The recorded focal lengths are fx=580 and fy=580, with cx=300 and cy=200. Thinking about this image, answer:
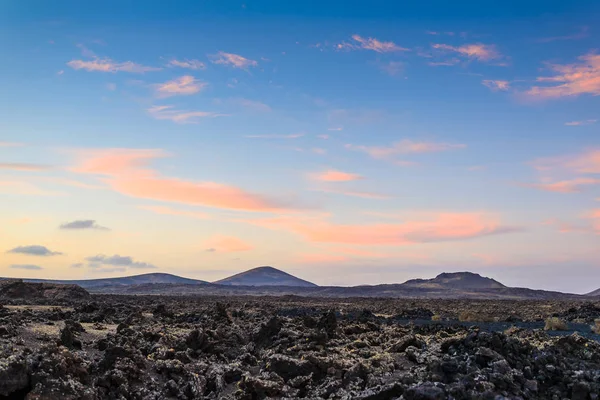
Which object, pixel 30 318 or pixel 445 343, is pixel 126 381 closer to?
pixel 445 343

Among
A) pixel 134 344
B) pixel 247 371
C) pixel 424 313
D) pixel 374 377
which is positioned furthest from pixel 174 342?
pixel 424 313

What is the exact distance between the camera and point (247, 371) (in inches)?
650

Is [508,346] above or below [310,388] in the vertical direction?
above

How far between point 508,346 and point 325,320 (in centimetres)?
893

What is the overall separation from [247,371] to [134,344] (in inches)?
181

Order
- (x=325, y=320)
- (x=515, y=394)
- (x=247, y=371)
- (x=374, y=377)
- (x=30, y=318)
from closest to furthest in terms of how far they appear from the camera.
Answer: (x=515, y=394) → (x=374, y=377) → (x=247, y=371) → (x=325, y=320) → (x=30, y=318)

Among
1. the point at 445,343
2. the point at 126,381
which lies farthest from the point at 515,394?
the point at 126,381

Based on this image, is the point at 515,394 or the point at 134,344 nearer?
the point at 515,394

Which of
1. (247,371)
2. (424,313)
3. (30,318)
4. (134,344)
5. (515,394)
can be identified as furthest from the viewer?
(424,313)

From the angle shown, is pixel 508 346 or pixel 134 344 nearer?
pixel 508 346

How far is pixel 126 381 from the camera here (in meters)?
14.7

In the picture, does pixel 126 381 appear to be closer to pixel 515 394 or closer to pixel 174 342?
pixel 174 342

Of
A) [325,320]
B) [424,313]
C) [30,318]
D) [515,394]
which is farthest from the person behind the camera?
[424,313]

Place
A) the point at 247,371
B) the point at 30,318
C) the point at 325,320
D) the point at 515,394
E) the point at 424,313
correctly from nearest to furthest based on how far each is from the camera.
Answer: the point at 515,394 → the point at 247,371 → the point at 325,320 → the point at 30,318 → the point at 424,313
